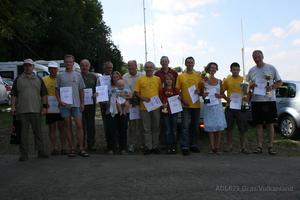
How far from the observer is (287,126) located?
13.3m

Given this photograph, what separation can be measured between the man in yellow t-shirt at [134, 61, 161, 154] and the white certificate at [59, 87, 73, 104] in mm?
1366

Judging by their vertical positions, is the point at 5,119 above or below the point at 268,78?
below

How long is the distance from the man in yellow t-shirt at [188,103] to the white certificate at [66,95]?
86.4 inches

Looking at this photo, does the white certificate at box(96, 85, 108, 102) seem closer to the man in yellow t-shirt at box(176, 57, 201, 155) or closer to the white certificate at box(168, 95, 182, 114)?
the white certificate at box(168, 95, 182, 114)

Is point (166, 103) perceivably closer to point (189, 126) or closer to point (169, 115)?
point (169, 115)

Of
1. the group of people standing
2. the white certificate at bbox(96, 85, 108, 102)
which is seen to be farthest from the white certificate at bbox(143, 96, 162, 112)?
the white certificate at bbox(96, 85, 108, 102)

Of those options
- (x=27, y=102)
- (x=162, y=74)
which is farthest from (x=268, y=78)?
(x=27, y=102)

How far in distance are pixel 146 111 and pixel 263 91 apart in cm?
241

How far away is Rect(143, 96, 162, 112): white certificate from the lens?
999 centimetres

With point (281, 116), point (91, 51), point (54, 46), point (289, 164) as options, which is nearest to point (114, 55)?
point (91, 51)

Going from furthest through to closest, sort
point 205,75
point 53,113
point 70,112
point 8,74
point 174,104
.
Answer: point 8,74, point 205,75, point 174,104, point 53,113, point 70,112

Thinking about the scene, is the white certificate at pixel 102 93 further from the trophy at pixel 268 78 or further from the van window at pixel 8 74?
the van window at pixel 8 74

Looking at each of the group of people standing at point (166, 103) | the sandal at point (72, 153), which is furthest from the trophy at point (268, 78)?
the sandal at point (72, 153)

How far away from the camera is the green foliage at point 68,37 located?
4894 cm
